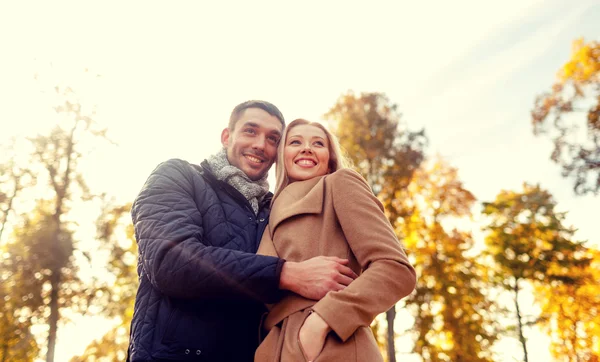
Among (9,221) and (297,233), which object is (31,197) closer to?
(9,221)

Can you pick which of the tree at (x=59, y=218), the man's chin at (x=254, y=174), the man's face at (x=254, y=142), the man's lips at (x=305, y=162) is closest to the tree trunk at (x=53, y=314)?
the tree at (x=59, y=218)

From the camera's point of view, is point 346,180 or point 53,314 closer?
point 346,180

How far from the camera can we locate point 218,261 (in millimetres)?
2211

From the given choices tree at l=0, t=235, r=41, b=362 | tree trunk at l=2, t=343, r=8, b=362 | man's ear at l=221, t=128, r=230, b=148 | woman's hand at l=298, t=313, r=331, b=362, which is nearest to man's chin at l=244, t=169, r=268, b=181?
man's ear at l=221, t=128, r=230, b=148

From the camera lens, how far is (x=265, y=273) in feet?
7.13

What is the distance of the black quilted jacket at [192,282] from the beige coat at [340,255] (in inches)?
6.7

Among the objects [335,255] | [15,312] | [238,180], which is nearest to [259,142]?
[238,180]

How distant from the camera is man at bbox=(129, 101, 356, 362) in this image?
2.19m

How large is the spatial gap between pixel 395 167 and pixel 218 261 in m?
13.7

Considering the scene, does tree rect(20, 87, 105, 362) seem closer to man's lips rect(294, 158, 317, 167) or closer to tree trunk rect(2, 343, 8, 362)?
tree trunk rect(2, 343, 8, 362)

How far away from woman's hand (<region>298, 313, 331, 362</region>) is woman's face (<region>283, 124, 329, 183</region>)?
1103mm

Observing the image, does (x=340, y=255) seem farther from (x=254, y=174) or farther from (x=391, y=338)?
(x=391, y=338)

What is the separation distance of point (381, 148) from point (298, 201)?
519 inches

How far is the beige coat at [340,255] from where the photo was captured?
1998 millimetres
